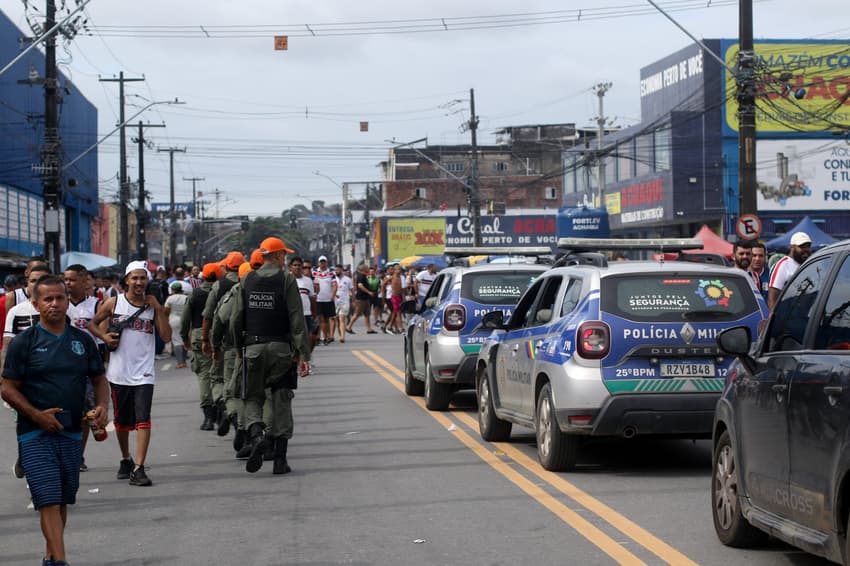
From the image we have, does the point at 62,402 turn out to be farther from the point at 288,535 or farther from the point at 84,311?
the point at 84,311

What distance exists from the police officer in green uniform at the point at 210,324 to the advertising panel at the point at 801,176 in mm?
46222

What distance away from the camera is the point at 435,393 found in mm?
15422

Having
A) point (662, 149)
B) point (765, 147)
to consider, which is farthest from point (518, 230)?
point (765, 147)

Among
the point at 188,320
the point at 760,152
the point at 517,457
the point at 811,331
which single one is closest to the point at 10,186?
the point at 760,152

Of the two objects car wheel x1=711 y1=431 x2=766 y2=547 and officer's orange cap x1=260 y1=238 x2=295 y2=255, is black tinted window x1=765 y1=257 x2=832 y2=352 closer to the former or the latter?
car wheel x1=711 y1=431 x2=766 y2=547

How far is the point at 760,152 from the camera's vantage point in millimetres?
57281

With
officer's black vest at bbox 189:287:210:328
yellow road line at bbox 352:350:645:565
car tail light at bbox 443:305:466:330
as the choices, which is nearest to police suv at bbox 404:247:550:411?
car tail light at bbox 443:305:466:330

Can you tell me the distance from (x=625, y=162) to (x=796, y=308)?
6028 cm

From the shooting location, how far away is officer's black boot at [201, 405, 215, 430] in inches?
562

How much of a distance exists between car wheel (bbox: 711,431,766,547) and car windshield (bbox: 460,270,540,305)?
7.70m

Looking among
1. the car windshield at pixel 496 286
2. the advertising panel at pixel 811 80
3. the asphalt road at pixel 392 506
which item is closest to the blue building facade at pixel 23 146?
the advertising panel at pixel 811 80

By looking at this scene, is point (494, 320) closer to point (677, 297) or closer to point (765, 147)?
point (677, 297)

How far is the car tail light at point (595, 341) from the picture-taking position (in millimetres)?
9922

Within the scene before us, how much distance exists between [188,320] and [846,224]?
4898cm
